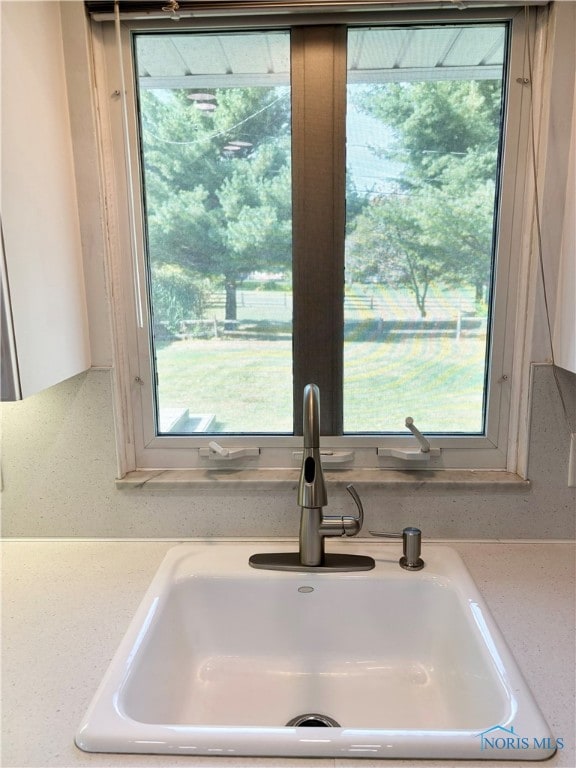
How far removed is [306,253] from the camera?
124cm

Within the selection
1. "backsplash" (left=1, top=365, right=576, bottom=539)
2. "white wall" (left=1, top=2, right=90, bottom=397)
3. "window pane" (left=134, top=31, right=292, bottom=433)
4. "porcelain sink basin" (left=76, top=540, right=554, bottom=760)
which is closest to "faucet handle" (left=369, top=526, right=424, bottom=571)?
"porcelain sink basin" (left=76, top=540, right=554, bottom=760)

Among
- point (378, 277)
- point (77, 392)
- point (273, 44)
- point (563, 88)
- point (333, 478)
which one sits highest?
point (273, 44)

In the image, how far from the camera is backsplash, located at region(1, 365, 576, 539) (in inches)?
49.0

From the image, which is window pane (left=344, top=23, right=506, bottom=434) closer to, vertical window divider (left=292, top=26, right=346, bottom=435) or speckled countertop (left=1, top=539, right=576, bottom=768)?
vertical window divider (left=292, top=26, right=346, bottom=435)

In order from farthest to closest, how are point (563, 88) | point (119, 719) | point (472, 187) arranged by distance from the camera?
point (472, 187), point (563, 88), point (119, 719)

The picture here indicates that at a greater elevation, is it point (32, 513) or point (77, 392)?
point (77, 392)

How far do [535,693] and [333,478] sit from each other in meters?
0.58

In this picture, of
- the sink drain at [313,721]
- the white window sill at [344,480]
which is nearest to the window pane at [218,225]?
the white window sill at [344,480]

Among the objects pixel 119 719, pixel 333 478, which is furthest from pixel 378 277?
pixel 119 719

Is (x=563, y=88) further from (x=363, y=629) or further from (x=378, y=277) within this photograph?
(x=363, y=629)

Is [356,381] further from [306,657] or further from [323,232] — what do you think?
[306,657]

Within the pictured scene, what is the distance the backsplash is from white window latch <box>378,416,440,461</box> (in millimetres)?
83

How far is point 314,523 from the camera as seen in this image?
1.12 metres

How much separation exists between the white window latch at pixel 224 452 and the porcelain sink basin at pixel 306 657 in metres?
0.20
